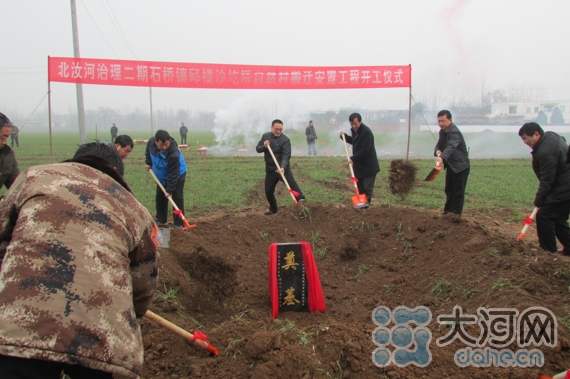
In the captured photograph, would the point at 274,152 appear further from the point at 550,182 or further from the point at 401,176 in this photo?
the point at 550,182

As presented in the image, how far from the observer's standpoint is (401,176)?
7625 millimetres

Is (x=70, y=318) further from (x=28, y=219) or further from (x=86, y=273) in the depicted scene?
(x=28, y=219)

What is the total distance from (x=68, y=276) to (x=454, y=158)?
589 cm

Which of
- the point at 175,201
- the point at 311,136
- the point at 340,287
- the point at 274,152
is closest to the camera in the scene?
the point at 340,287

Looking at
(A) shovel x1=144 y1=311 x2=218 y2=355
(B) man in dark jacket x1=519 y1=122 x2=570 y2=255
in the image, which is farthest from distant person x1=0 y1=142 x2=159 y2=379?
(B) man in dark jacket x1=519 y1=122 x2=570 y2=255

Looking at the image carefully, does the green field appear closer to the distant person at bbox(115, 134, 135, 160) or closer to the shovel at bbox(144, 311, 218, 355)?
the distant person at bbox(115, 134, 135, 160)

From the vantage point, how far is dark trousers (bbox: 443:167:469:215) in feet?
21.1

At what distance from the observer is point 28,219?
168 cm

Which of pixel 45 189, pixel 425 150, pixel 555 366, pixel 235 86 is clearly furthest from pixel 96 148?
pixel 425 150

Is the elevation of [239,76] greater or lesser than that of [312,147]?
greater

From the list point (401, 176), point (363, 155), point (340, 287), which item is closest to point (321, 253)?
point (340, 287)

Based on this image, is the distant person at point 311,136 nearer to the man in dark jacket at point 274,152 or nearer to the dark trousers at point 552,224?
the man in dark jacket at point 274,152

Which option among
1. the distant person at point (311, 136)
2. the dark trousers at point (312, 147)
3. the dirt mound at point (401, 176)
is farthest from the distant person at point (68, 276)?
the dark trousers at point (312, 147)

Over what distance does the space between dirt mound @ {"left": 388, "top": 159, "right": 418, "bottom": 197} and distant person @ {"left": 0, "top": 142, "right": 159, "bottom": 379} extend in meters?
6.28
